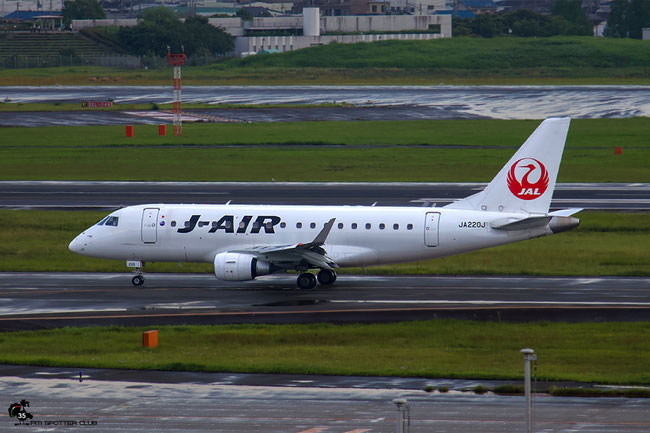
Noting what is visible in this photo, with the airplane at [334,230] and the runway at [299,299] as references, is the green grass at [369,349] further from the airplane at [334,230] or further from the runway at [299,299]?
the airplane at [334,230]

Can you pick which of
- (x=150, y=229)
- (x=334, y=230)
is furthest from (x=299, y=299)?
(x=150, y=229)

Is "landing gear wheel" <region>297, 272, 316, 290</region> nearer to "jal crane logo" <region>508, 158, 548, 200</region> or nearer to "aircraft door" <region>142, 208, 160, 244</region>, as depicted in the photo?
"aircraft door" <region>142, 208, 160, 244</region>

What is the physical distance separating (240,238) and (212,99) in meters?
102

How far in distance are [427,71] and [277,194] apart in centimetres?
11800

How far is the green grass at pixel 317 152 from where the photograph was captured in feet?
277

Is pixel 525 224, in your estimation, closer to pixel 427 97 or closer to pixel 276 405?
pixel 276 405

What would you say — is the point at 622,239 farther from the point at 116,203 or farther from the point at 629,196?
the point at 116,203

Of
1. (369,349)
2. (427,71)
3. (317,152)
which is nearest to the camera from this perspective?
(369,349)

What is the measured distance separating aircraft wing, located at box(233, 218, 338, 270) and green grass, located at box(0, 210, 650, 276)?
6.32m

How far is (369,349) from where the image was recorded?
113 feet

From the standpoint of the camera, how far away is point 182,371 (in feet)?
103

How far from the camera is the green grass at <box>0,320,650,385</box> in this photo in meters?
31.4

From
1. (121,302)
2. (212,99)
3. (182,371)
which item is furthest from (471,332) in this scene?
(212,99)

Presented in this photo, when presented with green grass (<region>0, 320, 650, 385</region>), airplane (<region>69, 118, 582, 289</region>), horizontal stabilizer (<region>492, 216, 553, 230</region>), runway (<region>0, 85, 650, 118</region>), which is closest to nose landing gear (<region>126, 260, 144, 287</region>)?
airplane (<region>69, 118, 582, 289</region>)
